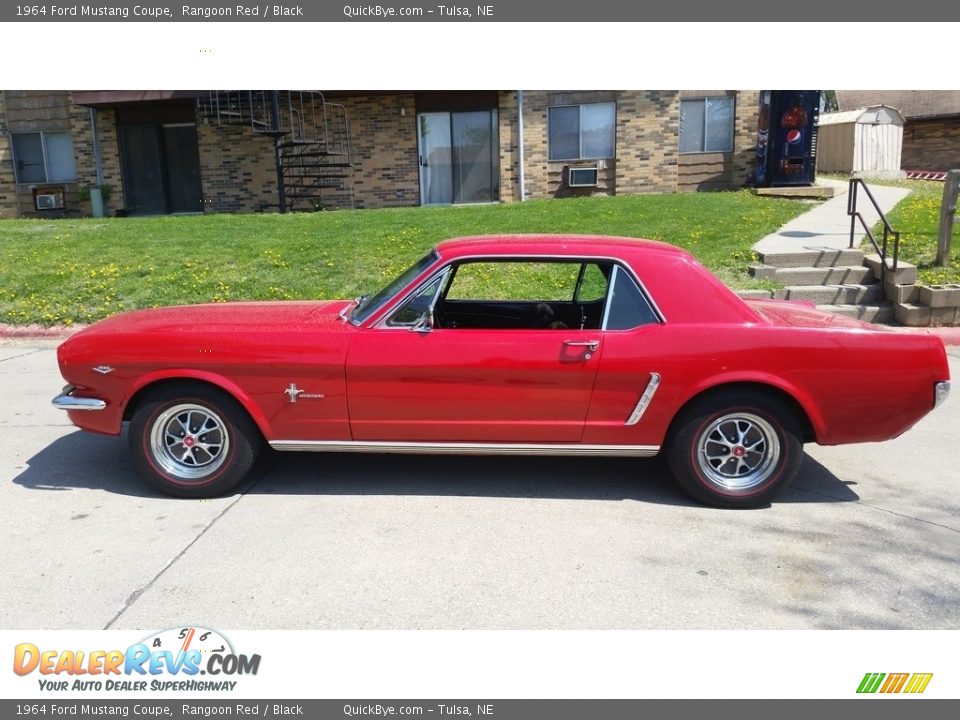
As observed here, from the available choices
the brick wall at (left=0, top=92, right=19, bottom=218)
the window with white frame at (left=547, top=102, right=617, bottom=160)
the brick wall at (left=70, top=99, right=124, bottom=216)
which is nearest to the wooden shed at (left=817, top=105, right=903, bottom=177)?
the window with white frame at (left=547, top=102, right=617, bottom=160)

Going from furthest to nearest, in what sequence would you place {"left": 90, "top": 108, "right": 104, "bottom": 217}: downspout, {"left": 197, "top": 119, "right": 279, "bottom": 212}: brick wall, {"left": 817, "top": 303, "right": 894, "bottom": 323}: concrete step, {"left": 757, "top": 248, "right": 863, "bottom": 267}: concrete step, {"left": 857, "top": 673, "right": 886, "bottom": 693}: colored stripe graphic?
{"left": 90, "top": 108, "right": 104, "bottom": 217}: downspout, {"left": 197, "top": 119, "right": 279, "bottom": 212}: brick wall, {"left": 757, "top": 248, "right": 863, "bottom": 267}: concrete step, {"left": 817, "top": 303, "right": 894, "bottom": 323}: concrete step, {"left": 857, "top": 673, "right": 886, "bottom": 693}: colored stripe graphic

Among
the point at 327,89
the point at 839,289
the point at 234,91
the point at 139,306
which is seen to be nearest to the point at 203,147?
the point at 234,91

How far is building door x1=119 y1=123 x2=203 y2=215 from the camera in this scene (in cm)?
1952

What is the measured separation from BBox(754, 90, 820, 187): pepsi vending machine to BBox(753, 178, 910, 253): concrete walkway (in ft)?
3.86

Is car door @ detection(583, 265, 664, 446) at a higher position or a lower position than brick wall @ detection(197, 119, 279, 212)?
lower

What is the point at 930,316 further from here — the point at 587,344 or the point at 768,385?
the point at 587,344

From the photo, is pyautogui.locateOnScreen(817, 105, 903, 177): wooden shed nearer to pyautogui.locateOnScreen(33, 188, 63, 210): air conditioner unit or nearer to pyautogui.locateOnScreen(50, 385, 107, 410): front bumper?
pyautogui.locateOnScreen(33, 188, 63, 210): air conditioner unit

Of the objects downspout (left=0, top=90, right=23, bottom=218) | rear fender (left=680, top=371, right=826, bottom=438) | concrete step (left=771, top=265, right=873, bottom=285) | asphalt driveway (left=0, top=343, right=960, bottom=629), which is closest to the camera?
asphalt driveway (left=0, top=343, right=960, bottom=629)

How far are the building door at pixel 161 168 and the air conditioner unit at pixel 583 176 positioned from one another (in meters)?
9.19

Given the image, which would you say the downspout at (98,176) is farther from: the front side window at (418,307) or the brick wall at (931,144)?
the brick wall at (931,144)

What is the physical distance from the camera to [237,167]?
19188 millimetres

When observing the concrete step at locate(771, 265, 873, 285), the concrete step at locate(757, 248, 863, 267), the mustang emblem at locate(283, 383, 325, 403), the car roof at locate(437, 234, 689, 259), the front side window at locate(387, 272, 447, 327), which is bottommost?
the concrete step at locate(771, 265, 873, 285)

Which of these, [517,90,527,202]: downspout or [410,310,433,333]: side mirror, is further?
[517,90,527,202]: downspout

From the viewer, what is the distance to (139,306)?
9992mm
